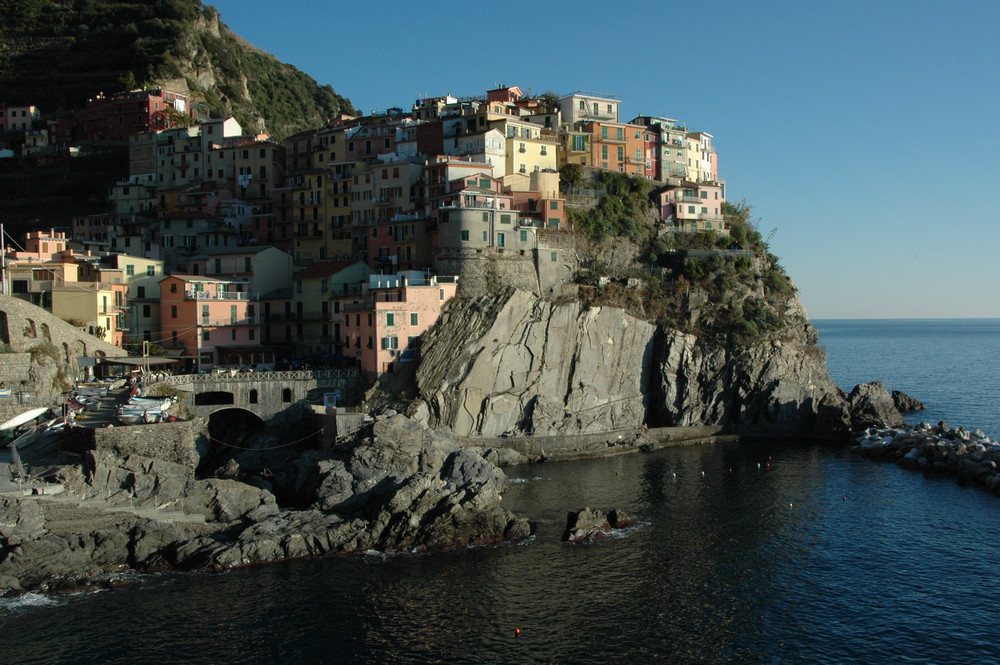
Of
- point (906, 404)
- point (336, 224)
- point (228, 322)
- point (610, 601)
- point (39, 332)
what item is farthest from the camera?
point (906, 404)

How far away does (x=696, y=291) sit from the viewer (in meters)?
74.4

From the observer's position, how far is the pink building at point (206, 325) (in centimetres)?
6550

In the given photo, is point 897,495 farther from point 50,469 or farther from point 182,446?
point 50,469

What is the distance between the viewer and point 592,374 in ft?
220

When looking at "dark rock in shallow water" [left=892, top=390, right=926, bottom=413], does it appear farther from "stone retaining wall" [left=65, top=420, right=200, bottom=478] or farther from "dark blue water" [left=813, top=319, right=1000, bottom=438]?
"stone retaining wall" [left=65, top=420, right=200, bottom=478]

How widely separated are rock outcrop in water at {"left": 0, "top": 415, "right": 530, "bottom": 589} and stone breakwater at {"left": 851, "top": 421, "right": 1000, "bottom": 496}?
96.5 feet

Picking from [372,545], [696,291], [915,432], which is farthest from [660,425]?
[372,545]

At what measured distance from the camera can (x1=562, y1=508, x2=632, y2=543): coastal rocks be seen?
44.2 m

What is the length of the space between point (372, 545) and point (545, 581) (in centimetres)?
934

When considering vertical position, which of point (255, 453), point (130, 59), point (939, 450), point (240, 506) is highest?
point (130, 59)

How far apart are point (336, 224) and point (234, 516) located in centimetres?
3960

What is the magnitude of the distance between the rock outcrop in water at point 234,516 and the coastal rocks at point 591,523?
2378mm

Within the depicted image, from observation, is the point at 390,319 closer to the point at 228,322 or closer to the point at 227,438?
the point at 228,322

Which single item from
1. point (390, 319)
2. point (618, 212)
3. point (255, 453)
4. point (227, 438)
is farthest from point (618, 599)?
point (618, 212)
